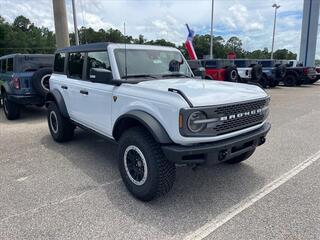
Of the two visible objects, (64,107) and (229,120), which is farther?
(64,107)

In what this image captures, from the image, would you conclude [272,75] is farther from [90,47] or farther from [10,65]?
[90,47]

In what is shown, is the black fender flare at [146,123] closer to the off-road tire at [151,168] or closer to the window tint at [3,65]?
the off-road tire at [151,168]

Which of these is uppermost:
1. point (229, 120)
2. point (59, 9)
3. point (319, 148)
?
point (59, 9)

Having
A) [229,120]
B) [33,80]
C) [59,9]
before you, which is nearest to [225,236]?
[229,120]

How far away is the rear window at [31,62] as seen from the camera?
7801 mm

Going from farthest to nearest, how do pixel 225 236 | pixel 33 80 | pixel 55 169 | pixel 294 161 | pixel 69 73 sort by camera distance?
pixel 33 80 → pixel 69 73 → pixel 294 161 → pixel 55 169 → pixel 225 236

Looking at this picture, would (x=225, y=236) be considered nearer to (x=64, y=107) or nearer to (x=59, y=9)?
(x=64, y=107)

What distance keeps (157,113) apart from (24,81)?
5.78 metres

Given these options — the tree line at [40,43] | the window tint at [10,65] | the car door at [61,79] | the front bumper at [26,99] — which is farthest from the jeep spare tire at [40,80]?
the tree line at [40,43]

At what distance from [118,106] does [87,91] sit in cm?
96

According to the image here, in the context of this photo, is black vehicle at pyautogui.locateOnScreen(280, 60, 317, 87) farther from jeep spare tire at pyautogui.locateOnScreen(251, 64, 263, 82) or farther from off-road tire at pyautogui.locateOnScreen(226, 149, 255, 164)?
off-road tire at pyautogui.locateOnScreen(226, 149, 255, 164)

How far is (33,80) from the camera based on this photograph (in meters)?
7.32

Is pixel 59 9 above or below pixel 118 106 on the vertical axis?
above

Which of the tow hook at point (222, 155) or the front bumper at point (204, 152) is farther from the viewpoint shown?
the tow hook at point (222, 155)
